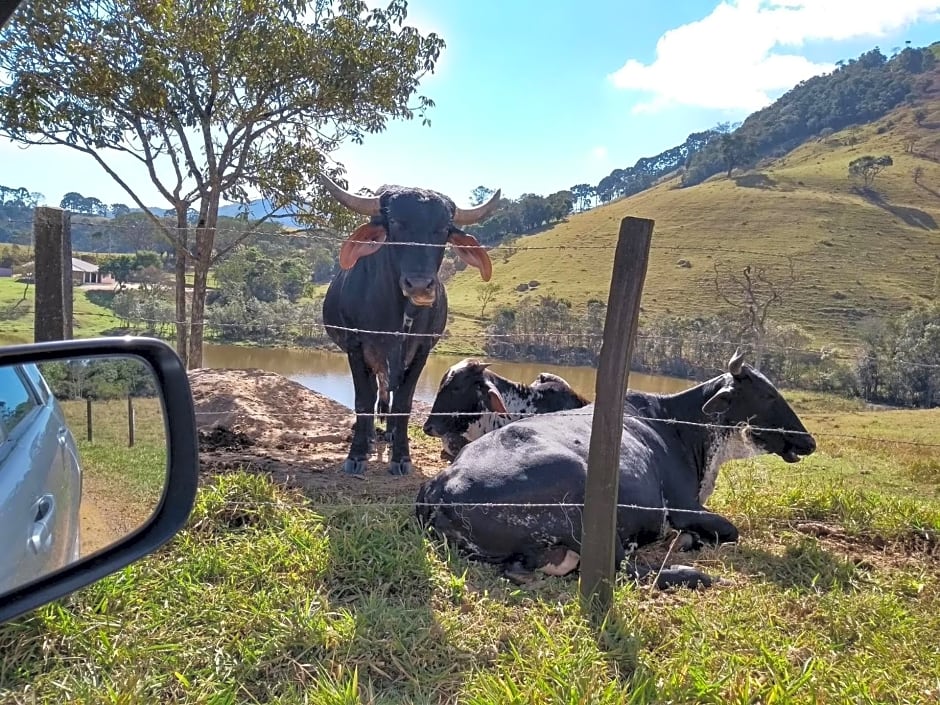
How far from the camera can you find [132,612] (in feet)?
10.7

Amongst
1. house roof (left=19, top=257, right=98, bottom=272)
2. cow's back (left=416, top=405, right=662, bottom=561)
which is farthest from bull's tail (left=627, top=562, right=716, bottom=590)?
house roof (left=19, top=257, right=98, bottom=272)

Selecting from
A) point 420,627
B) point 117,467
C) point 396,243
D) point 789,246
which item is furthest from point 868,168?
point 117,467

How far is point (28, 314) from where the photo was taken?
5703mm

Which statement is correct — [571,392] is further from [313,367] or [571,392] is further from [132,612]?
[313,367]

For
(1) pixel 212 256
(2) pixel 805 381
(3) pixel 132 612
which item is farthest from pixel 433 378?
(3) pixel 132 612

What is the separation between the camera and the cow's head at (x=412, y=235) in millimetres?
5559

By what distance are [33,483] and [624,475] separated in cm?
363

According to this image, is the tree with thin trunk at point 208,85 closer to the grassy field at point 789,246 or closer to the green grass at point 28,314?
the green grass at point 28,314

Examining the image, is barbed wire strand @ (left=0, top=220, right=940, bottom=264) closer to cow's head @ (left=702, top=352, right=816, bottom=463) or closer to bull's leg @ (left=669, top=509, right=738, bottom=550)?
cow's head @ (left=702, top=352, right=816, bottom=463)

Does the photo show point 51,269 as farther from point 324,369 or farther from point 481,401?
point 324,369

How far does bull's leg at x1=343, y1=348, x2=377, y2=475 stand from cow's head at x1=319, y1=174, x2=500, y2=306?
94 centimetres

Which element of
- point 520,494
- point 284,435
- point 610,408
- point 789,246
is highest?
point 789,246

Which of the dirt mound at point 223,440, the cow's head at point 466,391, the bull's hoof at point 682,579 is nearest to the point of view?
the bull's hoof at point 682,579

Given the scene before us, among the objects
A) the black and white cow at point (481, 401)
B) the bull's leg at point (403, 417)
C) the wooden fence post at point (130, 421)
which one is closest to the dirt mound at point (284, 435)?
the bull's leg at point (403, 417)
